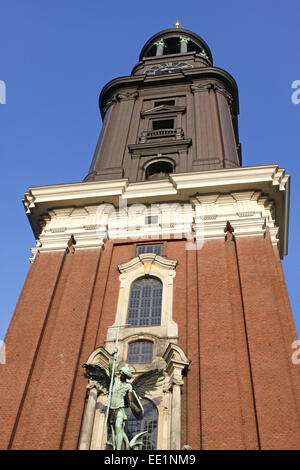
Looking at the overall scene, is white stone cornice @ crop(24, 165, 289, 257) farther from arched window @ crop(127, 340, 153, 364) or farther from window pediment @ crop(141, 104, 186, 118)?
window pediment @ crop(141, 104, 186, 118)

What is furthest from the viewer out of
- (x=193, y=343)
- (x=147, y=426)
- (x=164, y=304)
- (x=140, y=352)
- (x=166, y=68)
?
(x=166, y=68)

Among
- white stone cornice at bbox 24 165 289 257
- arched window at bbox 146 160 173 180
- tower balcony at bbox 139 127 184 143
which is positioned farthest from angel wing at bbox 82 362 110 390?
tower balcony at bbox 139 127 184 143

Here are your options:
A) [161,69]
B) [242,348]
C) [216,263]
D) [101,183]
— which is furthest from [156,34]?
[242,348]

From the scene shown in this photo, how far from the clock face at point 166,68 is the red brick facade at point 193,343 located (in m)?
17.5

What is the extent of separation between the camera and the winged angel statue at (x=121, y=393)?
11.7 m

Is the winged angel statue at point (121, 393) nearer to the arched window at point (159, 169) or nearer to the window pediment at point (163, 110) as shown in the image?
the arched window at point (159, 169)

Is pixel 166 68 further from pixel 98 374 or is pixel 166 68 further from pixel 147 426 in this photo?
pixel 147 426

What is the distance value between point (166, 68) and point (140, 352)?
22.9 meters

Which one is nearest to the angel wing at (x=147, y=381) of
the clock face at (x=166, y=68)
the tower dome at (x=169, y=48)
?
the clock face at (x=166, y=68)

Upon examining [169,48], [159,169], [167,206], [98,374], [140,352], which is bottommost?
[98,374]

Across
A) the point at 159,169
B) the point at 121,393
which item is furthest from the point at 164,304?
the point at 159,169

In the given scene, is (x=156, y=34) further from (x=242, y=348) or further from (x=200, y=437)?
(x=200, y=437)

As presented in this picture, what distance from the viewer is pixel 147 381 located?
42.9 feet
